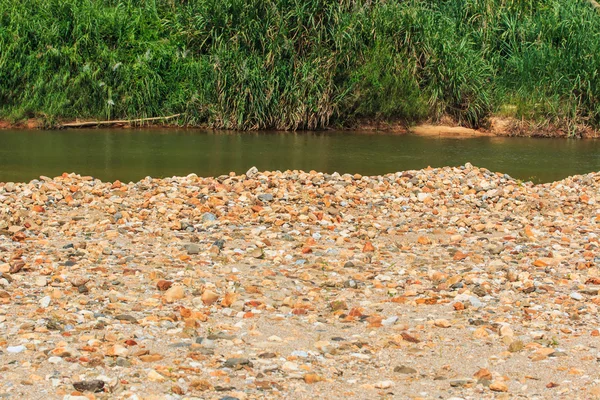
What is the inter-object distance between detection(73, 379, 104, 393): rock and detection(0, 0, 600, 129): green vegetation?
12568mm

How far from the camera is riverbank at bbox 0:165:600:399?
184 inches

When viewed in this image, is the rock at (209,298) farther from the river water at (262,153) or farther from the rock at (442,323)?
the river water at (262,153)

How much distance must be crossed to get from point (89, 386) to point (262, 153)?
981cm

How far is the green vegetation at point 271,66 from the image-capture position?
1683 centimetres

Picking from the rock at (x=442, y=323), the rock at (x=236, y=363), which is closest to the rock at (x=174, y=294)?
the rock at (x=236, y=363)

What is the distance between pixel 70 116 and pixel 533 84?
889 centimetres

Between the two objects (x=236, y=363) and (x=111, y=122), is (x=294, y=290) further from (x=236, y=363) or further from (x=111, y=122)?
(x=111, y=122)

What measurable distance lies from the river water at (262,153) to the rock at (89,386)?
7153 millimetres

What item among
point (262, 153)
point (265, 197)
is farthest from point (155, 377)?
point (262, 153)

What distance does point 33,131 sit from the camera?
53.9 ft

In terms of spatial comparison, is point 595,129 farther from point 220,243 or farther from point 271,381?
point 271,381

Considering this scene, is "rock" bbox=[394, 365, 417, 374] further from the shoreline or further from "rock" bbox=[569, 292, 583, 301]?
the shoreline

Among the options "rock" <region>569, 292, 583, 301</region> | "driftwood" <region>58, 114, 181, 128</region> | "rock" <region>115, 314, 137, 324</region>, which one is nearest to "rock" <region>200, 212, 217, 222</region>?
"rock" <region>115, 314, 137, 324</region>

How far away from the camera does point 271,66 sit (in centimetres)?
1689
